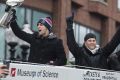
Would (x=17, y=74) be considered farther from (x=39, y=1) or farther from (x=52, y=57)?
(x=39, y=1)

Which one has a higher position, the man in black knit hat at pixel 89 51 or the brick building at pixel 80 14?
the brick building at pixel 80 14

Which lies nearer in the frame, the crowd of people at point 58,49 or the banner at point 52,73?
the banner at point 52,73

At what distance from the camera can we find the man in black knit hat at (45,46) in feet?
25.3

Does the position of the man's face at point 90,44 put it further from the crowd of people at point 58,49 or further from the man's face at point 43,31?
the man's face at point 43,31

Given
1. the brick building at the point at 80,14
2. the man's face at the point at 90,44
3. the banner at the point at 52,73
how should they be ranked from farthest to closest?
1. the brick building at the point at 80,14
2. the man's face at the point at 90,44
3. the banner at the point at 52,73

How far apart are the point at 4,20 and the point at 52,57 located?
1.45m

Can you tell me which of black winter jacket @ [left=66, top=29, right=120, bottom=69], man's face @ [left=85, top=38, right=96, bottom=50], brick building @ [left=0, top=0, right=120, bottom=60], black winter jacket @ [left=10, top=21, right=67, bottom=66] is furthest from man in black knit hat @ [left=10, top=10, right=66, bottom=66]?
brick building @ [left=0, top=0, right=120, bottom=60]

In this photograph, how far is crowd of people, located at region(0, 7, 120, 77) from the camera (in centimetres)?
774

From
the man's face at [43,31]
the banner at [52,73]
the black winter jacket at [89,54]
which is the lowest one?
the banner at [52,73]

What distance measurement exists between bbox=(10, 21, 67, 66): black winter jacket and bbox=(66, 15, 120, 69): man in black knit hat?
0.37 meters

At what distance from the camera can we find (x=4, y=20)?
21.7ft

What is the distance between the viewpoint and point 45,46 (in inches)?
305

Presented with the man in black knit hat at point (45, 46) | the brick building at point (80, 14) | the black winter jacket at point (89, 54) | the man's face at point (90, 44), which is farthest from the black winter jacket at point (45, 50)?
the brick building at point (80, 14)

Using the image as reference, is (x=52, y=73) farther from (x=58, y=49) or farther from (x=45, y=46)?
(x=58, y=49)
